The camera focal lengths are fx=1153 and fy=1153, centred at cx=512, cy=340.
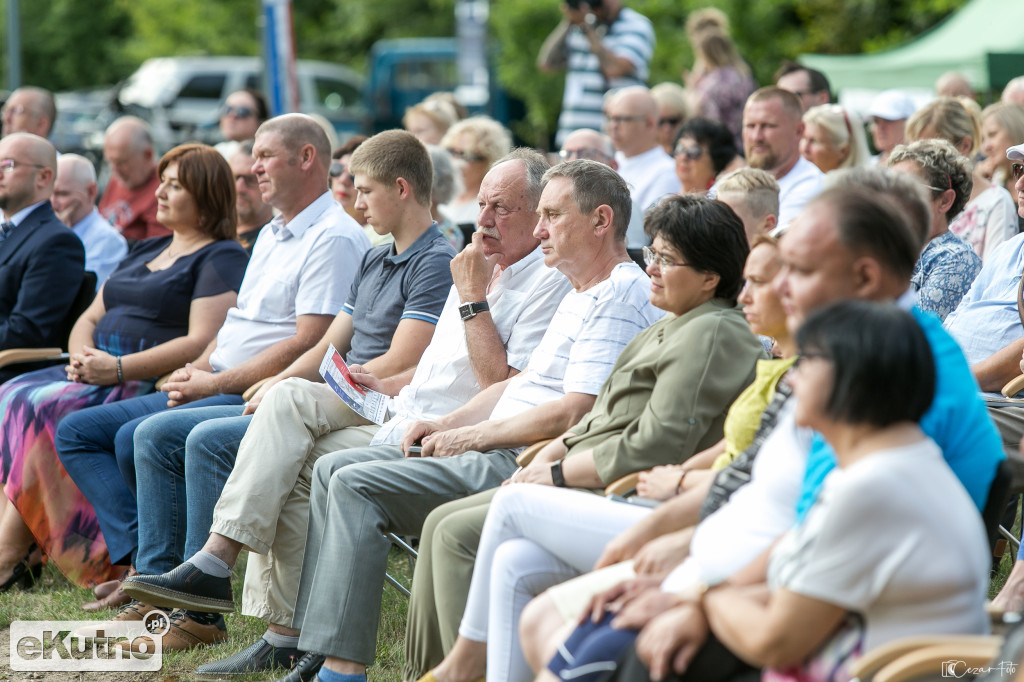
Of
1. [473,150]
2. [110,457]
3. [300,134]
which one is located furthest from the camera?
[473,150]

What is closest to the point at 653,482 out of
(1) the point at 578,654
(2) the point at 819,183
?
(1) the point at 578,654

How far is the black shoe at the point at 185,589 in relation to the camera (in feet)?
12.3

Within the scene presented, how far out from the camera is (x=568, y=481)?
3256mm

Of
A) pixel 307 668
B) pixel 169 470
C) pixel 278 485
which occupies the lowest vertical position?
pixel 307 668

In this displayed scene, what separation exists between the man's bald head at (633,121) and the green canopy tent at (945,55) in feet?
14.1

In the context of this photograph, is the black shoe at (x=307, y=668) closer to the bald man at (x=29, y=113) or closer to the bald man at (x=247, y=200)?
the bald man at (x=247, y=200)

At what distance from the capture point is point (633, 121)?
6.96 metres

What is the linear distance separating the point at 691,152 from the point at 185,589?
3650 mm

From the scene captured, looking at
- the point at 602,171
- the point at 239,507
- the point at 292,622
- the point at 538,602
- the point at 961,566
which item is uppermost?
the point at 602,171

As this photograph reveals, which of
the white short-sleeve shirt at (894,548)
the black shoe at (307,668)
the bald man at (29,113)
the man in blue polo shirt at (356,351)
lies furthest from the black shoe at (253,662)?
the bald man at (29,113)

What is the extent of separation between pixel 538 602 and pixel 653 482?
48 centimetres

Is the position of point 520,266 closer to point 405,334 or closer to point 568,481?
point 405,334

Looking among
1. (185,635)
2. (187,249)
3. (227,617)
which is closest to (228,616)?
(227,617)

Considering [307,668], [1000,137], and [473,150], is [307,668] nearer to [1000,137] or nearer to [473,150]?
[473,150]
